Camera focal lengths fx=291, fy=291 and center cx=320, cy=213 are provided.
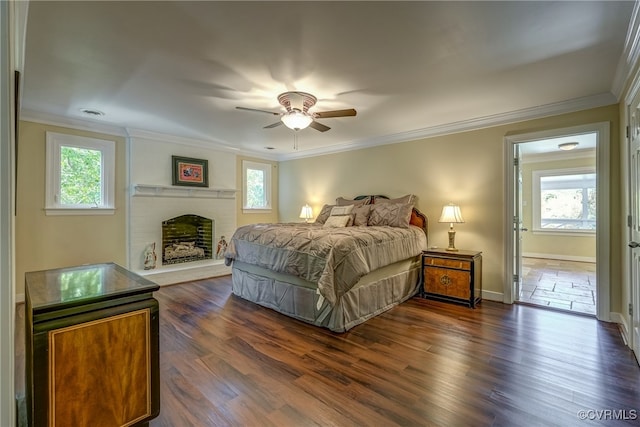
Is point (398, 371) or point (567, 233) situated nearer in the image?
point (398, 371)

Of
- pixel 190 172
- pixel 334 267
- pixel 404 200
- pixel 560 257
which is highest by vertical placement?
pixel 190 172

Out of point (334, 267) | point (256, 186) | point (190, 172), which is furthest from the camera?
point (256, 186)

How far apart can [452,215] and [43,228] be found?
5377 mm

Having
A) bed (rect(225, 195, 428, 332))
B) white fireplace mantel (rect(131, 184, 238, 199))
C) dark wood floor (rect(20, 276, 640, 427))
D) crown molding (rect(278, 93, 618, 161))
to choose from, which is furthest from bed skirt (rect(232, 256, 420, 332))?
crown molding (rect(278, 93, 618, 161))

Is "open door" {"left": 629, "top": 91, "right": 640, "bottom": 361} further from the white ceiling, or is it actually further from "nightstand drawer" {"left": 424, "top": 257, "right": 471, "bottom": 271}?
"nightstand drawer" {"left": 424, "top": 257, "right": 471, "bottom": 271}

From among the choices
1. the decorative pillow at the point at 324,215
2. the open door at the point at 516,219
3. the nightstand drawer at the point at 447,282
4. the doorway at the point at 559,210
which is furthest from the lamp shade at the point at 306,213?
the doorway at the point at 559,210

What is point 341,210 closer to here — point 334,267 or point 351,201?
point 351,201

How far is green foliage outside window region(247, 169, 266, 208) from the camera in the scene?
20.6 feet

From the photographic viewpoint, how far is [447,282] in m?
3.75

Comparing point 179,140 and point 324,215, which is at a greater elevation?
point 179,140

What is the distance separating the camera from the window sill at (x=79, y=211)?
384 centimetres

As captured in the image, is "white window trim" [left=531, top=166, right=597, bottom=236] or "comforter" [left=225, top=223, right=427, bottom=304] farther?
"white window trim" [left=531, top=166, right=597, bottom=236]

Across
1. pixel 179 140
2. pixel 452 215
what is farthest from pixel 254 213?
pixel 452 215

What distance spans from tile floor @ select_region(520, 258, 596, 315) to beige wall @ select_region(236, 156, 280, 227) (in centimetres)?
485
